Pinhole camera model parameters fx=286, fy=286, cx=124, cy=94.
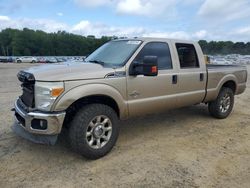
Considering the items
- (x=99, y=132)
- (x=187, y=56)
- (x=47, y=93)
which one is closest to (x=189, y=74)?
(x=187, y=56)

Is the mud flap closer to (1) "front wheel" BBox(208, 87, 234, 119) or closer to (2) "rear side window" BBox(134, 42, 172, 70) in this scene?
(2) "rear side window" BBox(134, 42, 172, 70)

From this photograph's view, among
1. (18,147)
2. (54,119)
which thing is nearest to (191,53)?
(54,119)

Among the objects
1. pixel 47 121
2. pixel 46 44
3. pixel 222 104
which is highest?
pixel 46 44

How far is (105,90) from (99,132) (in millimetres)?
656

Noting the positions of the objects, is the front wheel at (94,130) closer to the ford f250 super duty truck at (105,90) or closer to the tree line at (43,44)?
the ford f250 super duty truck at (105,90)

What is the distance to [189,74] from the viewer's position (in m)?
5.79

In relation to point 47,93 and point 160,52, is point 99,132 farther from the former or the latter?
point 160,52

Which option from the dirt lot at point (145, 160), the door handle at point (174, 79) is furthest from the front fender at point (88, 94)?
the door handle at point (174, 79)

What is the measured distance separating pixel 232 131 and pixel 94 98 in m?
3.16

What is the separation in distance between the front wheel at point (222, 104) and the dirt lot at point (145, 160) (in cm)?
58

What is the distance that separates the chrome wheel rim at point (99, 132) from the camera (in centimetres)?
433

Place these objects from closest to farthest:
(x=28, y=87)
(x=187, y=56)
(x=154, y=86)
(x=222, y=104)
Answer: (x=28, y=87) < (x=154, y=86) < (x=187, y=56) < (x=222, y=104)

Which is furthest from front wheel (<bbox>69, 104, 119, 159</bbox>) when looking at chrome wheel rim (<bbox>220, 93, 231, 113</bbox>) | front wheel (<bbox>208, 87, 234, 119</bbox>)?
chrome wheel rim (<bbox>220, 93, 231, 113</bbox>)

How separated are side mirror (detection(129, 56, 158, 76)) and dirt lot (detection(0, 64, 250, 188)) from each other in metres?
1.29
